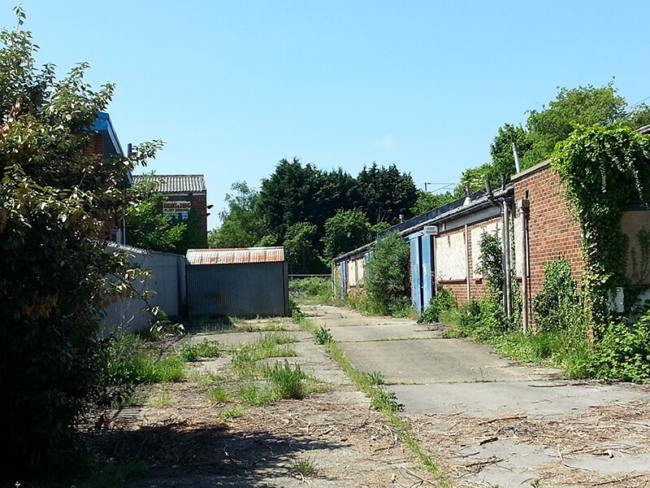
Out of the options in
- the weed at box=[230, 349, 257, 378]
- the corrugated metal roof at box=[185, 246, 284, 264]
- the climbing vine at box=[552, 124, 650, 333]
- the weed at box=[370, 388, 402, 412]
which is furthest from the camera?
the corrugated metal roof at box=[185, 246, 284, 264]

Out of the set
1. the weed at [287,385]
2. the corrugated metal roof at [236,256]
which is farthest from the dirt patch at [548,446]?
the corrugated metal roof at [236,256]

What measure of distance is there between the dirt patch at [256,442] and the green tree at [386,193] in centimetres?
4961

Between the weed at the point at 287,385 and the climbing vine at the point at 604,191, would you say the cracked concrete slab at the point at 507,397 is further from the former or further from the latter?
the climbing vine at the point at 604,191

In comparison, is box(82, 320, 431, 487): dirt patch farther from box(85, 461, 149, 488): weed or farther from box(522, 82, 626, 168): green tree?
box(522, 82, 626, 168): green tree

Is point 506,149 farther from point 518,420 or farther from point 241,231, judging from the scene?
point 518,420

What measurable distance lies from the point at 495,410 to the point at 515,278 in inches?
236

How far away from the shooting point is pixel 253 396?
7586mm

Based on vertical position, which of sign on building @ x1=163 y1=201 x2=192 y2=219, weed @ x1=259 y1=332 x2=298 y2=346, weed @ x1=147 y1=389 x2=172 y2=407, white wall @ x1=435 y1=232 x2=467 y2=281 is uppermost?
sign on building @ x1=163 y1=201 x2=192 y2=219

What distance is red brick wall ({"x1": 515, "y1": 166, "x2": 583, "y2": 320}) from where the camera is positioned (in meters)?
9.77

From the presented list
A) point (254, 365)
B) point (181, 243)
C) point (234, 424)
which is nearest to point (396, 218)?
point (181, 243)

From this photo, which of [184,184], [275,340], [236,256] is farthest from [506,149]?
[275,340]

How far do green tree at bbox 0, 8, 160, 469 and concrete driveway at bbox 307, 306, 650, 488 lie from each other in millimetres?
2999

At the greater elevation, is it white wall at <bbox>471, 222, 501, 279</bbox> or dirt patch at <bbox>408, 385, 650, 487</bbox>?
white wall at <bbox>471, 222, 501, 279</bbox>

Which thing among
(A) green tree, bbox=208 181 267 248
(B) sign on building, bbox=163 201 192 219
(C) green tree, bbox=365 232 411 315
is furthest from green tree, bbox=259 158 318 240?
(C) green tree, bbox=365 232 411 315
